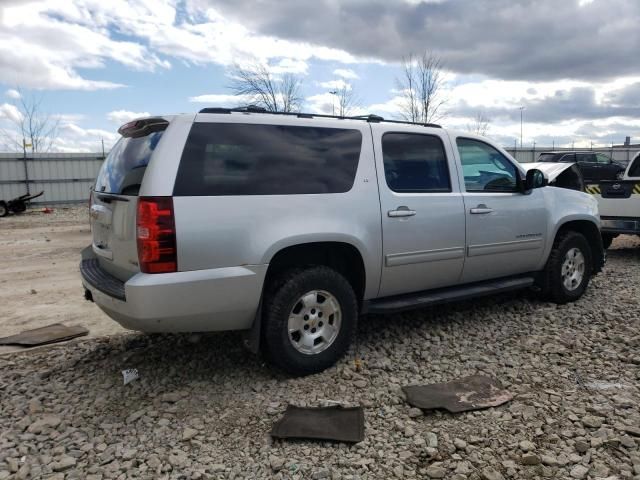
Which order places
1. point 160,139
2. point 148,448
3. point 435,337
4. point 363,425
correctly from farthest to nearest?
1. point 435,337
2. point 160,139
3. point 363,425
4. point 148,448

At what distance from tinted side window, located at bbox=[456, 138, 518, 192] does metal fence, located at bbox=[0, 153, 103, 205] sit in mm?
18768

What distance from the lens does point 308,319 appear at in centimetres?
382

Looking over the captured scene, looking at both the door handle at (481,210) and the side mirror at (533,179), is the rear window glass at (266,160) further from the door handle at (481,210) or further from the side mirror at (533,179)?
the side mirror at (533,179)

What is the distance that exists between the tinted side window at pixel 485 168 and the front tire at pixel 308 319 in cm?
174

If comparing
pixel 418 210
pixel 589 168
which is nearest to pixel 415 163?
pixel 418 210

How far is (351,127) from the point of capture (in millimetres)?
4168

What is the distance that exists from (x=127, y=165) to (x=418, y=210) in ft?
7.43

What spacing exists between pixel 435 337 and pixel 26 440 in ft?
10.5

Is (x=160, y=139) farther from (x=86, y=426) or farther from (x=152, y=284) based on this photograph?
(x=86, y=426)

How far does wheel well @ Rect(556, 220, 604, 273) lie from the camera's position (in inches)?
233

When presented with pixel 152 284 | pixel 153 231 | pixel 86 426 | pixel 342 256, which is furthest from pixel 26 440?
pixel 342 256

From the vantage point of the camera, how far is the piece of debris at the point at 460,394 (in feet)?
11.3

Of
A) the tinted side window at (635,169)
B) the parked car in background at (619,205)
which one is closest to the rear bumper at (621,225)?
the parked car in background at (619,205)

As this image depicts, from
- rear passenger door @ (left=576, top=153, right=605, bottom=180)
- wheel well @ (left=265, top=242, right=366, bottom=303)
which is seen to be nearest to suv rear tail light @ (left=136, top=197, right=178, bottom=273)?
wheel well @ (left=265, top=242, right=366, bottom=303)
